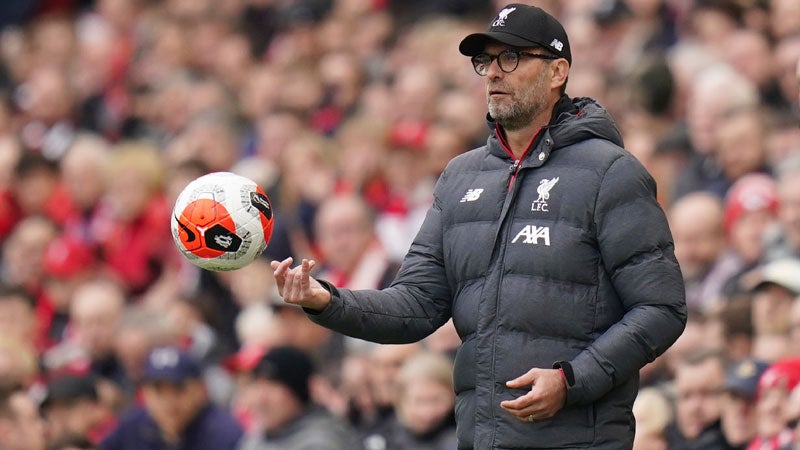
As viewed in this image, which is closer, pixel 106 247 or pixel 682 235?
pixel 682 235

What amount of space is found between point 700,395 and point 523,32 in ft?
9.31

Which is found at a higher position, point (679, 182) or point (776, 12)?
point (776, 12)

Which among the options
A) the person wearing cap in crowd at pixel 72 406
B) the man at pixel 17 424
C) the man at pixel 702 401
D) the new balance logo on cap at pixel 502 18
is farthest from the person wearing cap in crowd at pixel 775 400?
the person wearing cap in crowd at pixel 72 406

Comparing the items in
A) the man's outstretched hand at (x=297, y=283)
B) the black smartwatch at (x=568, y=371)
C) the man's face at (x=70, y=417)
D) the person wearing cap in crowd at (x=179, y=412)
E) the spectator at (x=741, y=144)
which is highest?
the man's outstretched hand at (x=297, y=283)

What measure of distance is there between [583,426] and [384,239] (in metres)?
5.46

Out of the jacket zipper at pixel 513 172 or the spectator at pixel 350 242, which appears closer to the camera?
the jacket zipper at pixel 513 172

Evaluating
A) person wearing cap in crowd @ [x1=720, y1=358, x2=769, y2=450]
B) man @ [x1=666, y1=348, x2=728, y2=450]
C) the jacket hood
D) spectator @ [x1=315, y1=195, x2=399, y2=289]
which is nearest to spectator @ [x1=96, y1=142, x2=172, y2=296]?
spectator @ [x1=315, y1=195, x2=399, y2=289]

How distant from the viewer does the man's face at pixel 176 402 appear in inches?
375

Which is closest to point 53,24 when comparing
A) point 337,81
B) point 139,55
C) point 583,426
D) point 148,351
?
point 139,55

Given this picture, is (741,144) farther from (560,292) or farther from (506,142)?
(560,292)

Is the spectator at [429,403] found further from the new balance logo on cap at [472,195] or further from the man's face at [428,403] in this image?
the new balance logo on cap at [472,195]

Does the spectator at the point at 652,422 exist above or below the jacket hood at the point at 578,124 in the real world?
below

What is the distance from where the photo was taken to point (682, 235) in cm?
917

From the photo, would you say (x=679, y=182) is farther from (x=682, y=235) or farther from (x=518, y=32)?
(x=518, y=32)
